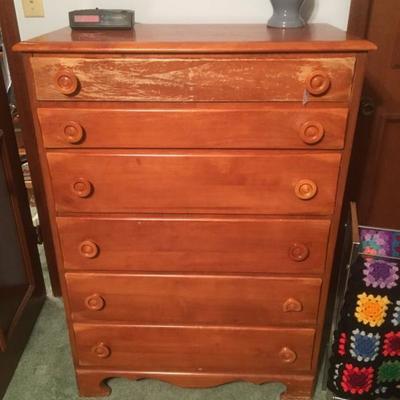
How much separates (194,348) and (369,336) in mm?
566

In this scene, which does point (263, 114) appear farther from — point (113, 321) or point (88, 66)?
point (113, 321)

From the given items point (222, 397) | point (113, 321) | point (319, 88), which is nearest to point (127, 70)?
point (319, 88)

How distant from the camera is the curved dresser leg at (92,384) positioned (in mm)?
1505

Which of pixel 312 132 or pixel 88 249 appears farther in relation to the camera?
pixel 88 249

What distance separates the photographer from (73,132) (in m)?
1.13

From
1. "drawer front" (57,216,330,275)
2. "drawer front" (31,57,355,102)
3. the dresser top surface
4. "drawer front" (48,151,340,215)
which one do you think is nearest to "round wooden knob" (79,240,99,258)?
"drawer front" (57,216,330,275)

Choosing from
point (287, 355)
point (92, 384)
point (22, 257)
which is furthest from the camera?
point (22, 257)

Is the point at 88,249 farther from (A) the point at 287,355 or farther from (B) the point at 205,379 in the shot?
(A) the point at 287,355

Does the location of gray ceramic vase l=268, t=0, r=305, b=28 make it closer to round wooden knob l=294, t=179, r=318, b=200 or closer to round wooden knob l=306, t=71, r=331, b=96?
round wooden knob l=306, t=71, r=331, b=96

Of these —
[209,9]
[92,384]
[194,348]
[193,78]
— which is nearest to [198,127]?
[193,78]

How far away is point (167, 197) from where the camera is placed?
121 cm

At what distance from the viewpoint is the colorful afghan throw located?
1.29m

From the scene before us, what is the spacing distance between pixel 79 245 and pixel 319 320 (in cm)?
80

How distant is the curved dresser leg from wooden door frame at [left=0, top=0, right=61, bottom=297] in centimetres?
58
